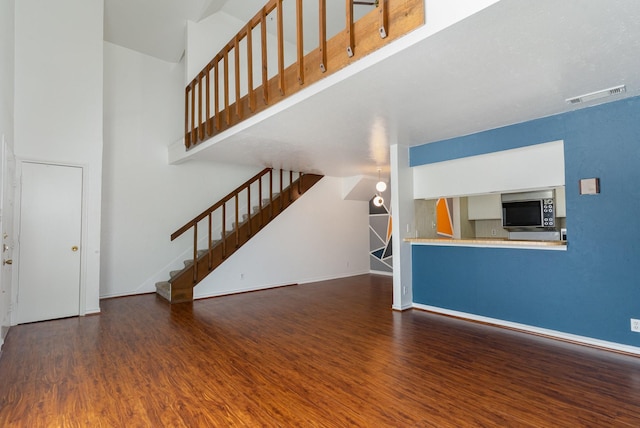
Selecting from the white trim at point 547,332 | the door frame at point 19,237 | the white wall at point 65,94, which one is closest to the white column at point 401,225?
the white trim at point 547,332

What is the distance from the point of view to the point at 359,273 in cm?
859

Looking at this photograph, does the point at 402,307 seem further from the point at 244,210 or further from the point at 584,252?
the point at 244,210

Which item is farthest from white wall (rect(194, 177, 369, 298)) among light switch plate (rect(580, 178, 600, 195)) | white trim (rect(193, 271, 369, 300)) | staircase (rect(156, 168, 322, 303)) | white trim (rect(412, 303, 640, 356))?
light switch plate (rect(580, 178, 600, 195))

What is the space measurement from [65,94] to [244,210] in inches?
136

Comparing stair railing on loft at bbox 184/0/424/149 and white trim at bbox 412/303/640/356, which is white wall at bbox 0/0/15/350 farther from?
white trim at bbox 412/303/640/356

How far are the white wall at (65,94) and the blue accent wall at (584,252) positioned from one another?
17.9 ft

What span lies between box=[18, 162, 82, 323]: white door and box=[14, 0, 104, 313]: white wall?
0.36 feet

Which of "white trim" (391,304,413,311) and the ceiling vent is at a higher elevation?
the ceiling vent

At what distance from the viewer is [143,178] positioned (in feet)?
19.8

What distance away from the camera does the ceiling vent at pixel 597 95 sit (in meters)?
2.88

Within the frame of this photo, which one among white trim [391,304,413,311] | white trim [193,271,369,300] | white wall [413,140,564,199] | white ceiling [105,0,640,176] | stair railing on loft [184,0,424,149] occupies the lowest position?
white trim [193,271,369,300]

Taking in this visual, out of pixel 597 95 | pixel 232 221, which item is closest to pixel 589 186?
pixel 597 95

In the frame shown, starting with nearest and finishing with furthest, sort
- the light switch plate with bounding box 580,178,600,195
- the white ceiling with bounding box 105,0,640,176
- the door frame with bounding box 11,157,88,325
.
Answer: the white ceiling with bounding box 105,0,640,176
the light switch plate with bounding box 580,178,600,195
the door frame with bounding box 11,157,88,325

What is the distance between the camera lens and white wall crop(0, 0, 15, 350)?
126 inches
